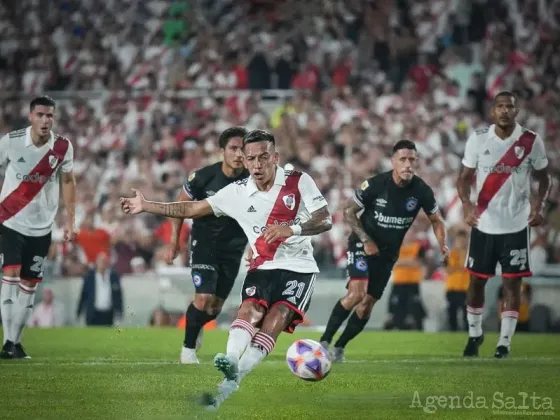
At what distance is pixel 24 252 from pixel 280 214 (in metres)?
4.44

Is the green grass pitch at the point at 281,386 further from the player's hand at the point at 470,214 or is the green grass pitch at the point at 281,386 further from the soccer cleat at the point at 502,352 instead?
the player's hand at the point at 470,214

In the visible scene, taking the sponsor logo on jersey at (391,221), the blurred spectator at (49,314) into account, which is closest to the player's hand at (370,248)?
the sponsor logo on jersey at (391,221)

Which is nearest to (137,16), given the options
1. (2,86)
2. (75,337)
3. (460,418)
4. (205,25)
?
(205,25)

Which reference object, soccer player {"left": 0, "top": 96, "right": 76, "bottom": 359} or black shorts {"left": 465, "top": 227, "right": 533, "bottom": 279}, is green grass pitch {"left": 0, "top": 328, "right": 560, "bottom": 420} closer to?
soccer player {"left": 0, "top": 96, "right": 76, "bottom": 359}

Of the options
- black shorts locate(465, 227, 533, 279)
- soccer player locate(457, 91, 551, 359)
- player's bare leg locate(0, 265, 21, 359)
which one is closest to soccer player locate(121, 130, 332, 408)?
player's bare leg locate(0, 265, 21, 359)

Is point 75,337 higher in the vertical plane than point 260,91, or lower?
lower

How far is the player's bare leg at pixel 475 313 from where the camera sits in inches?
577

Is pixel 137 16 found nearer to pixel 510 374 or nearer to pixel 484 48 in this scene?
pixel 484 48

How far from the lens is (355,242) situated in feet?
46.0

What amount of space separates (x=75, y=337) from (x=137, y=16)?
13.3 meters

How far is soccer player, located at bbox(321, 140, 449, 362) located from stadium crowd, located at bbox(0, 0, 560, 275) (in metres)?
7.54

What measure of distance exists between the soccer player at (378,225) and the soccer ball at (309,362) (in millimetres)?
4218

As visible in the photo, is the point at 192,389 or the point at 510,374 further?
the point at 510,374

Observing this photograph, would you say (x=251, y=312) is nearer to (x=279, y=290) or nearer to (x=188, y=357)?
(x=279, y=290)
